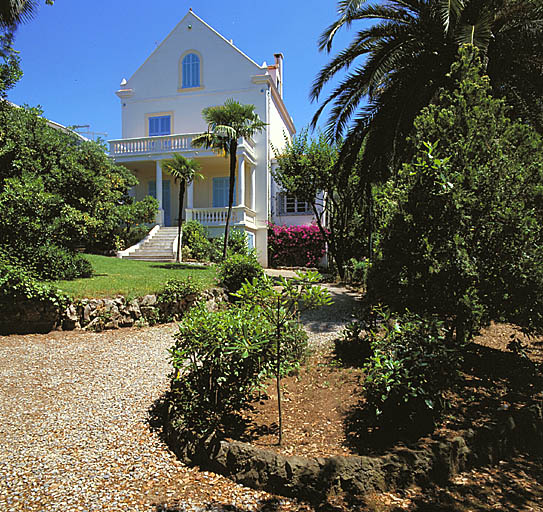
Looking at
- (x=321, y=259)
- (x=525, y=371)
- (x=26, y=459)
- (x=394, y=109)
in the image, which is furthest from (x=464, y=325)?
(x=321, y=259)

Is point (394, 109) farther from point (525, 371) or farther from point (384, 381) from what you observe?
point (384, 381)

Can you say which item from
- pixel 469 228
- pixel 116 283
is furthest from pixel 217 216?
pixel 469 228

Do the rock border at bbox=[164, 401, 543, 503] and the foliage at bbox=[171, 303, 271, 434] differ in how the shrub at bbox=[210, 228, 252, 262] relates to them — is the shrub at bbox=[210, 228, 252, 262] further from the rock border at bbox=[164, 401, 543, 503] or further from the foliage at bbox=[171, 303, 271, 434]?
the rock border at bbox=[164, 401, 543, 503]

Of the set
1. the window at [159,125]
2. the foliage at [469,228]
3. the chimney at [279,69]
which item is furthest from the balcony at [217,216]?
the foliage at [469,228]

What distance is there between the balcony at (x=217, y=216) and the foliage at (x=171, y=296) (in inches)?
416

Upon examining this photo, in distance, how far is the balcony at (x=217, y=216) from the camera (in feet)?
63.9

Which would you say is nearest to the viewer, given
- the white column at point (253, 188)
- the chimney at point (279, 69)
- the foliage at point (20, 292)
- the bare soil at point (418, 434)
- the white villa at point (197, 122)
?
the bare soil at point (418, 434)

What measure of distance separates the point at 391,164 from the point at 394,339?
6484mm

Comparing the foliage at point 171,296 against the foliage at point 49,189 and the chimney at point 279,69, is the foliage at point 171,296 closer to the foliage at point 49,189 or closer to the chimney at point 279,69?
the foliage at point 49,189

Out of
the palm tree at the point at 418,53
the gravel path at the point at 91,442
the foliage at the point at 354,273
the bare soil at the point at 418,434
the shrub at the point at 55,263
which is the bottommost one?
the gravel path at the point at 91,442

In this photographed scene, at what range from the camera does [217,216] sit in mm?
20219

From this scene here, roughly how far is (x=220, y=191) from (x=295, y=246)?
18.0 ft

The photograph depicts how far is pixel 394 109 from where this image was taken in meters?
8.54

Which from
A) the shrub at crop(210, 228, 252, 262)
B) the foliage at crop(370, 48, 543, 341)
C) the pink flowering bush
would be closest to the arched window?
the pink flowering bush
